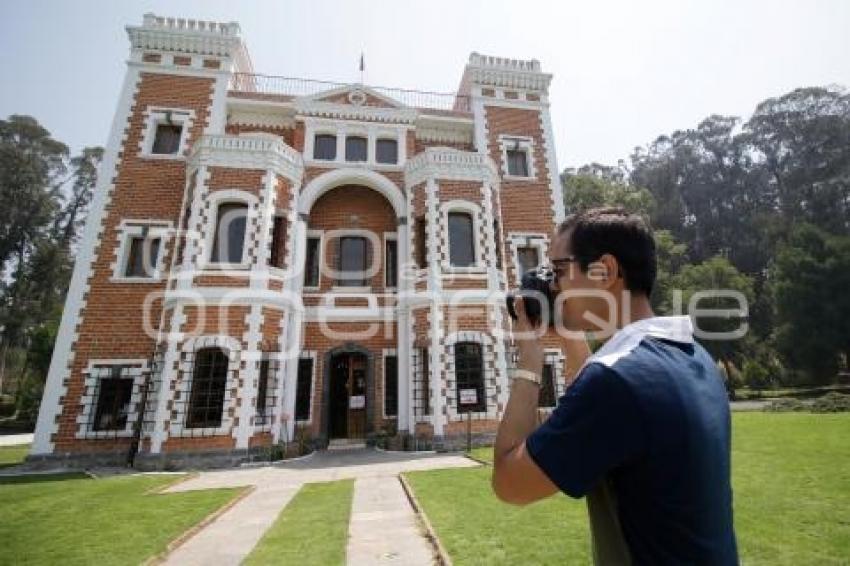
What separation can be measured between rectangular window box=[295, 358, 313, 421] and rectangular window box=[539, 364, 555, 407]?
7.64 meters

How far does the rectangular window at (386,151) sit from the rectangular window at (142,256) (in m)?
8.25

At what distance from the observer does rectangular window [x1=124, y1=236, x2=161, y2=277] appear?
14523 mm

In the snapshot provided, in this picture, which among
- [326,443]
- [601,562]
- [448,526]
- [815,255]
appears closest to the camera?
[601,562]

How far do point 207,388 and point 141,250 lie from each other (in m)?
5.65

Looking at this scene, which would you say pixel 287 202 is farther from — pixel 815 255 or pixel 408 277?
pixel 815 255

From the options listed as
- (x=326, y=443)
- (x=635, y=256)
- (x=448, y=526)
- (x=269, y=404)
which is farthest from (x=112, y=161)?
(x=635, y=256)

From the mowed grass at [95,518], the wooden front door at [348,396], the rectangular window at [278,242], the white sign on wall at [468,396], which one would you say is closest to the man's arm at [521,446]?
the mowed grass at [95,518]

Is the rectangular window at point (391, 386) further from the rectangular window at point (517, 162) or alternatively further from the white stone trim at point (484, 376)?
the rectangular window at point (517, 162)

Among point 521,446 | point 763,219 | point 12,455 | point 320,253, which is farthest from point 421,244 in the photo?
point 763,219

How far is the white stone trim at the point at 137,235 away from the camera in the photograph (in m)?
14.3

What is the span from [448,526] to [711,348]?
30.3 m

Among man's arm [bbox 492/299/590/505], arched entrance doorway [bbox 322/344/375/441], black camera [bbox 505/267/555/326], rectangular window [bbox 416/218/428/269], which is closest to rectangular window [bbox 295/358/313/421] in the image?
arched entrance doorway [bbox 322/344/375/441]

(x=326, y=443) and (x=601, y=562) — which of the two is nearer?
(x=601, y=562)

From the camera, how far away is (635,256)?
1.71 metres
